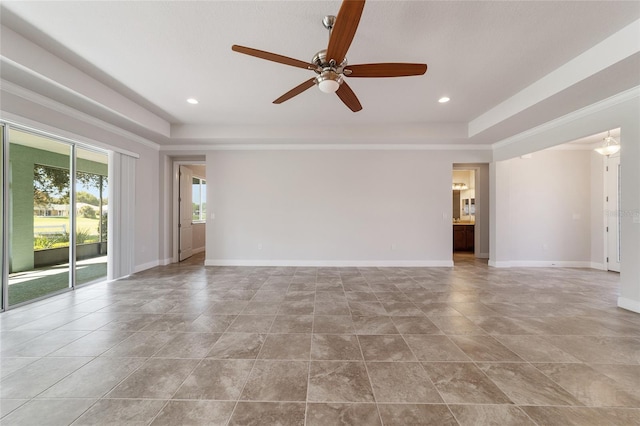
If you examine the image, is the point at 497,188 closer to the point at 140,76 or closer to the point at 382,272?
the point at 382,272

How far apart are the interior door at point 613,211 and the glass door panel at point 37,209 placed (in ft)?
35.5

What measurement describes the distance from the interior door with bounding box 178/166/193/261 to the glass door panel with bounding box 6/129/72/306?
2099mm

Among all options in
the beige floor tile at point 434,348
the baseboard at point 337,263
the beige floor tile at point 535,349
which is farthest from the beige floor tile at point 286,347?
the baseboard at point 337,263

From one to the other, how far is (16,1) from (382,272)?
228 inches

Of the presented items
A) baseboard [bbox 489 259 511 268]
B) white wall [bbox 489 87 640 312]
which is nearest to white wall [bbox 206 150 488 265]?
baseboard [bbox 489 259 511 268]

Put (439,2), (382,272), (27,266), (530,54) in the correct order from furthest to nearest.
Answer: (382,272), (27,266), (530,54), (439,2)

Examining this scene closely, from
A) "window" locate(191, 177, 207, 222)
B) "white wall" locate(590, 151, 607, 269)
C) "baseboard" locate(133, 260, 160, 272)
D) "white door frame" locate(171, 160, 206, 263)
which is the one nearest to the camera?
"baseboard" locate(133, 260, 160, 272)

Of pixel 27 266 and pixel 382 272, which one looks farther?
pixel 382 272

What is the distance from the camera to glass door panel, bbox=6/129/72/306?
4250mm

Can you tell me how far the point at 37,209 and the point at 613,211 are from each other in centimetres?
1184

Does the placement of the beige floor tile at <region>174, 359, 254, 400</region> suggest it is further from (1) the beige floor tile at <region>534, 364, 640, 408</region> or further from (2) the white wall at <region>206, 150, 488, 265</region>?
(2) the white wall at <region>206, 150, 488, 265</region>

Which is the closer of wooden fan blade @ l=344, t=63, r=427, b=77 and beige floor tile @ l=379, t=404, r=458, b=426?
beige floor tile @ l=379, t=404, r=458, b=426

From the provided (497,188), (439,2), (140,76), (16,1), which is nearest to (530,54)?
(439,2)

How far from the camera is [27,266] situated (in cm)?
463
